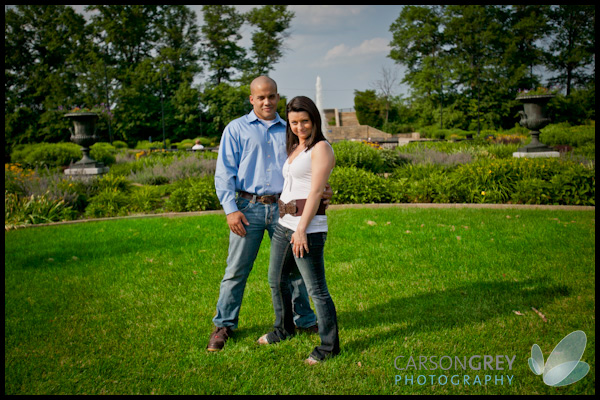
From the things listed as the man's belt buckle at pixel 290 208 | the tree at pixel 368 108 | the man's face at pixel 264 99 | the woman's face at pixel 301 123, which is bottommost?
the man's belt buckle at pixel 290 208

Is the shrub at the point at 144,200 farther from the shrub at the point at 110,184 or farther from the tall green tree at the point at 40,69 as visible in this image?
the tall green tree at the point at 40,69

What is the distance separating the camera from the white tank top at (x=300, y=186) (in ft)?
9.29

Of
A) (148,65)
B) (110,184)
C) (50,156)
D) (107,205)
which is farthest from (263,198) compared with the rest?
(148,65)

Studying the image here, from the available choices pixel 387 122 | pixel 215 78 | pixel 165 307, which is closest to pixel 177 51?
pixel 215 78

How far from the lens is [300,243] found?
280 centimetres

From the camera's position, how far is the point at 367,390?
106 inches

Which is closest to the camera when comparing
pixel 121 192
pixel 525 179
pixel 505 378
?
pixel 505 378

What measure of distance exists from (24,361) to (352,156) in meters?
7.98

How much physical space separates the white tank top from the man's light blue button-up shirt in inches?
12.5

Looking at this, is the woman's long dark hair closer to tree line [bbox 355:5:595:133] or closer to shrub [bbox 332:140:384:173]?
shrub [bbox 332:140:384:173]

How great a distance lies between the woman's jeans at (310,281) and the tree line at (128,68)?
3250 centimetres

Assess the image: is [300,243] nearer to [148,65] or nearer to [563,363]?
[563,363]

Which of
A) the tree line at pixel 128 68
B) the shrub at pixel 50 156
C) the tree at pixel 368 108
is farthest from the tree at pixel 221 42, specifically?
the shrub at pixel 50 156

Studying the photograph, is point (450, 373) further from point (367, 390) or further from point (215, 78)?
point (215, 78)
